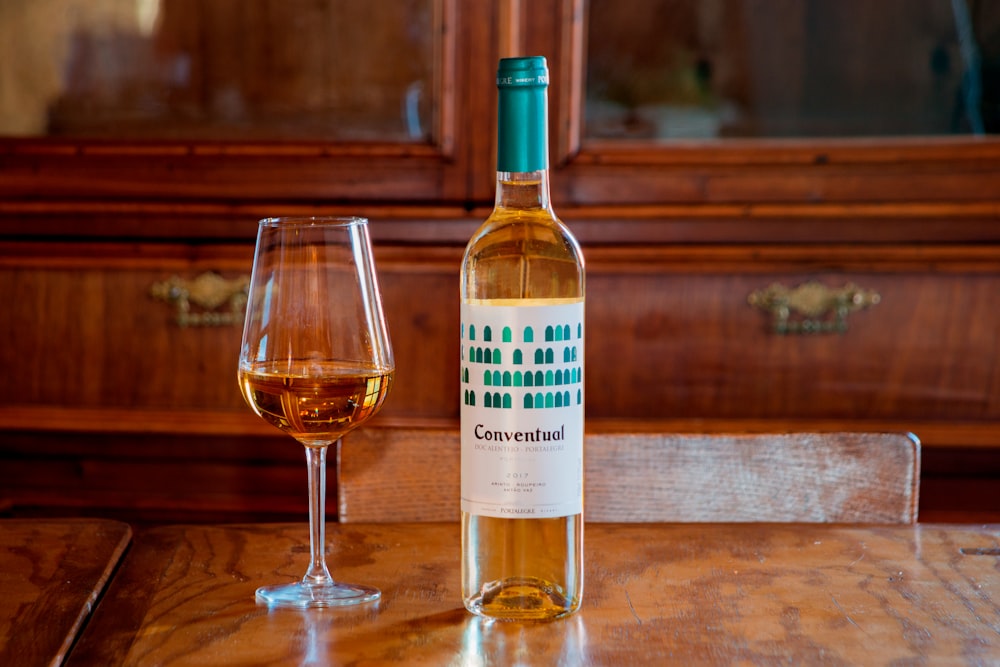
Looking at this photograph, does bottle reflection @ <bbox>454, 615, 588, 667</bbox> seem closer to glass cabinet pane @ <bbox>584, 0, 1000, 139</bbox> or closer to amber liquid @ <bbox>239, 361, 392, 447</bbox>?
amber liquid @ <bbox>239, 361, 392, 447</bbox>

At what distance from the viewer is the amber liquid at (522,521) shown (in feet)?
1.70

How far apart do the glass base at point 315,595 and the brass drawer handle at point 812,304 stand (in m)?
0.92

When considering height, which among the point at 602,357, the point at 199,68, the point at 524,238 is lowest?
the point at 602,357

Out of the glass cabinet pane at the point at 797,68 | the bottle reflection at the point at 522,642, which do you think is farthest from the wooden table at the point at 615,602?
the glass cabinet pane at the point at 797,68

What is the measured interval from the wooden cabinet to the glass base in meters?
0.84

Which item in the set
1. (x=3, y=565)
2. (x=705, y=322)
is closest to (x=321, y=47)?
(x=705, y=322)

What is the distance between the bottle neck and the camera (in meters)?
0.52

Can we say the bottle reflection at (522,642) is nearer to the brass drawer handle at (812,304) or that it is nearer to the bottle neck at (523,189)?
the bottle neck at (523,189)

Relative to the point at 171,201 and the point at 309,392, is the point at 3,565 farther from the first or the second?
the point at 171,201

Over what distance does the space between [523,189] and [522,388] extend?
9cm

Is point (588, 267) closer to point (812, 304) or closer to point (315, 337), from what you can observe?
point (812, 304)

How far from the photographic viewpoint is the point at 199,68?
1.52 metres

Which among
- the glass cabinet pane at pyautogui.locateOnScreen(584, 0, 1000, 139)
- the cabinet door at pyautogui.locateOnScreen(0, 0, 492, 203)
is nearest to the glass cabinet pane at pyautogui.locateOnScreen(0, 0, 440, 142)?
the cabinet door at pyautogui.locateOnScreen(0, 0, 492, 203)

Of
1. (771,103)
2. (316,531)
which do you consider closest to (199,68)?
(771,103)
